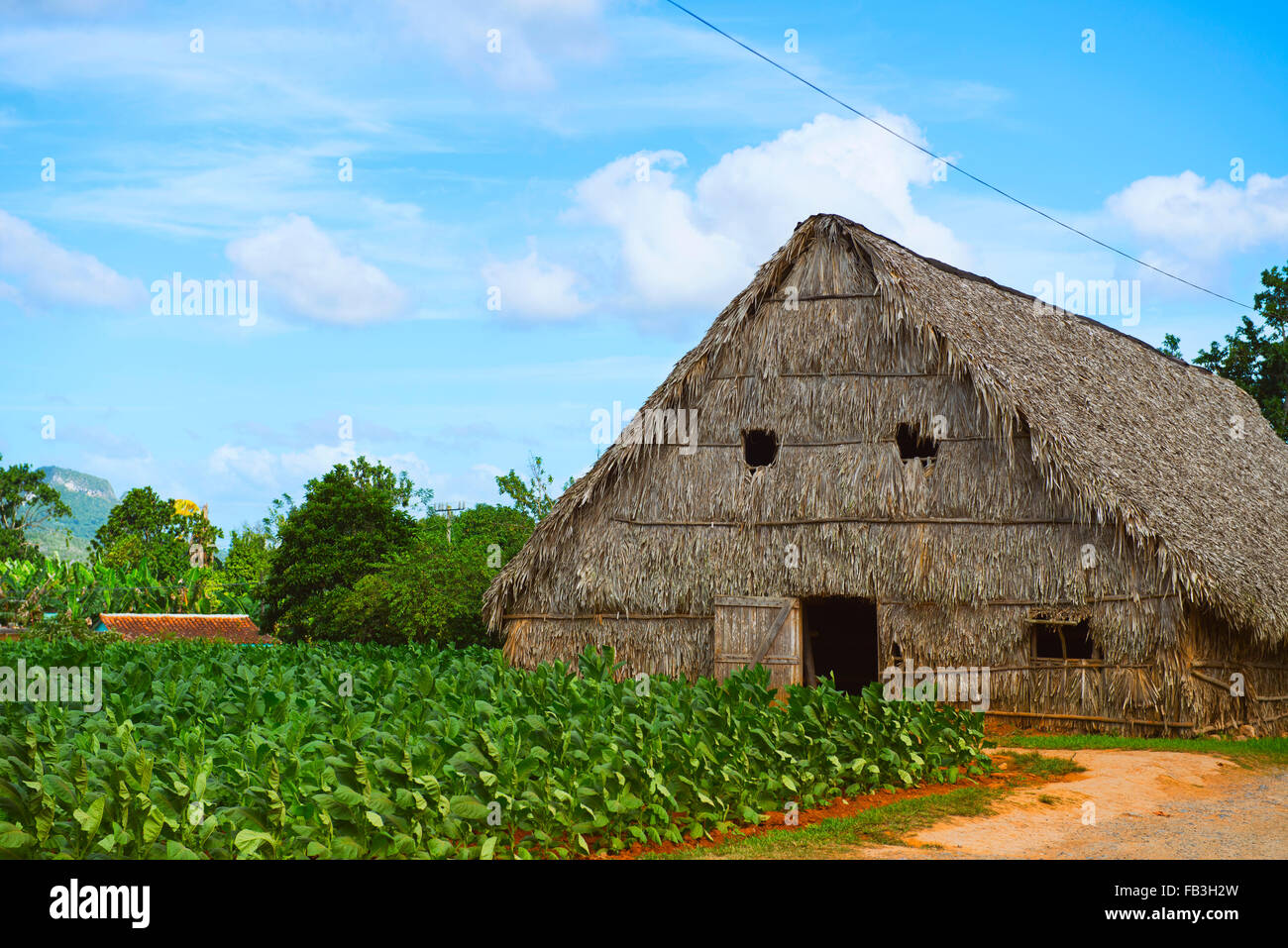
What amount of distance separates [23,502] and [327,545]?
1619 inches

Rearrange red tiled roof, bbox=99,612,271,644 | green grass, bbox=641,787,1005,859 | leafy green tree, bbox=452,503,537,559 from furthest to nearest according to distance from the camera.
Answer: red tiled roof, bbox=99,612,271,644
leafy green tree, bbox=452,503,537,559
green grass, bbox=641,787,1005,859

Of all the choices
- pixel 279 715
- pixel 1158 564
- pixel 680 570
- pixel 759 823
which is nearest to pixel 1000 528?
pixel 1158 564

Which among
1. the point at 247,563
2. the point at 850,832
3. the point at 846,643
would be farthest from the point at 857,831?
the point at 247,563

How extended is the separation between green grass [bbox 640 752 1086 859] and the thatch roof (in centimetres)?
503

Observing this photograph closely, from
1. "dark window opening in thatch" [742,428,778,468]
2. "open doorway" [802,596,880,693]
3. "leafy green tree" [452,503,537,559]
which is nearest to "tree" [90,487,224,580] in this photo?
"leafy green tree" [452,503,537,559]

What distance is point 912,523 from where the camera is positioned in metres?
15.9

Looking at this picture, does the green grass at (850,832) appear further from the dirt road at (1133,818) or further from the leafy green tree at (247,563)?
the leafy green tree at (247,563)

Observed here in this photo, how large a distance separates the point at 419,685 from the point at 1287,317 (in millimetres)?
29698

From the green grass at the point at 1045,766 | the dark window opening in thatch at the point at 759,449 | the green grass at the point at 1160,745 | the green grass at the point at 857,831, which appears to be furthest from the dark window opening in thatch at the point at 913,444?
the green grass at the point at 857,831

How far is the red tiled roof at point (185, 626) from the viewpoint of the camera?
120 ft

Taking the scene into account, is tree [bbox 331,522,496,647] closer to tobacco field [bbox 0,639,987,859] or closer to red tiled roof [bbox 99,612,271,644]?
tobacco field [bbox 0,639,987,859]

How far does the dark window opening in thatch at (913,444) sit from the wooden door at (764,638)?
8.53 ft

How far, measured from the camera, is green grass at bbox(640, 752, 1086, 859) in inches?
323
